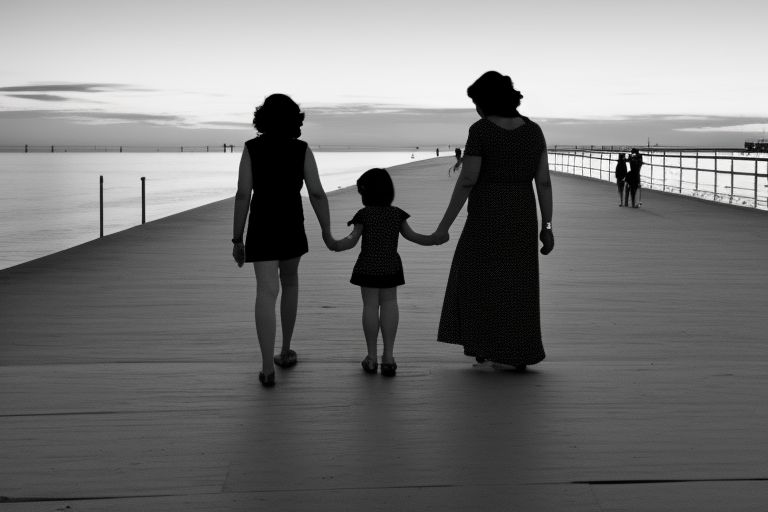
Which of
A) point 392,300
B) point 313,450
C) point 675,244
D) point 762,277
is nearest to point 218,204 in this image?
point 675,244

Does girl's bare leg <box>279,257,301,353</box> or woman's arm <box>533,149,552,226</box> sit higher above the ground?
woman's arm <box>533,149,552,226</box>

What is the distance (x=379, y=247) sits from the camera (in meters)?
5.22

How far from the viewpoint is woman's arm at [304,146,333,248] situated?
515 cm

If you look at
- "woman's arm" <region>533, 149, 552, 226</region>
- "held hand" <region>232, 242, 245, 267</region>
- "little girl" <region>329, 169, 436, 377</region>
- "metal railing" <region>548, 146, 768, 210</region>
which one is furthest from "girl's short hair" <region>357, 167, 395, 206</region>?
"metal railing" <region>548, 146, 768, 210</region>

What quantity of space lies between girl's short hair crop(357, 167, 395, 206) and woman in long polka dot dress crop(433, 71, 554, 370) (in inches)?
11.8

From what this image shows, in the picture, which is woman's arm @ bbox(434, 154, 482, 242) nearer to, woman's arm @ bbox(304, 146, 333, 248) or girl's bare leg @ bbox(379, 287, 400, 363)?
girl's bare leg @ bbox(379, 287, 400, 363)

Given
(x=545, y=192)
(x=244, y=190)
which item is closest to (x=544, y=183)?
(x=545, y=192)

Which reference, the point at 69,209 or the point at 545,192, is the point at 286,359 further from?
the point at 69,209

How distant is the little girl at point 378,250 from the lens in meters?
5.19

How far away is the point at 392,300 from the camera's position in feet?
17.5

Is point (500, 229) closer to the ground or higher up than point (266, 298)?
higher up

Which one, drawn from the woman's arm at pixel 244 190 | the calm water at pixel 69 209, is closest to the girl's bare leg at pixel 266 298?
the woman's arm at pixel 244 190

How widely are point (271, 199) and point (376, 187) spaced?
0.49 metres

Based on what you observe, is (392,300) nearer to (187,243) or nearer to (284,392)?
(284,392)
